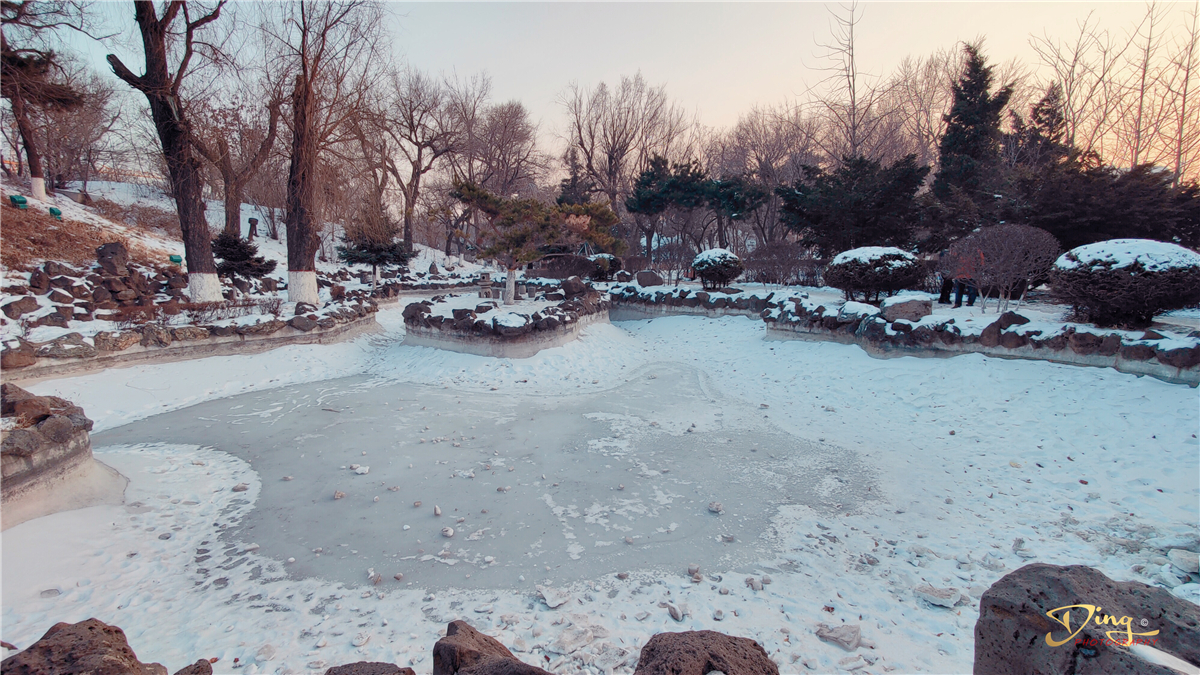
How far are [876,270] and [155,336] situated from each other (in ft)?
40.2

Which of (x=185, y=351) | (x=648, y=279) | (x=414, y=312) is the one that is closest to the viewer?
(x=185, y=351)

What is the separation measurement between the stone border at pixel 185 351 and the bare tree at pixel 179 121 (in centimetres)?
211

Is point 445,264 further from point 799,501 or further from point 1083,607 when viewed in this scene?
point 1083,607

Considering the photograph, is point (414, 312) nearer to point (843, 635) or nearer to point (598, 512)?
point (598, 512)

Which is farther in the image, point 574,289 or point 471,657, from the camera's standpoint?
point 574,289

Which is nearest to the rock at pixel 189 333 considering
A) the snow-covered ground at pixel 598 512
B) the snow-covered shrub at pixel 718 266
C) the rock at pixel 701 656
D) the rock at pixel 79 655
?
the snow-covered ground at pixel 598 512

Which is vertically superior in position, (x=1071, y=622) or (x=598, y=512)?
(x=1071, y=622)

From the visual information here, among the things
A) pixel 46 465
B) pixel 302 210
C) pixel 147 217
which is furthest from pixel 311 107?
pixel 147 217

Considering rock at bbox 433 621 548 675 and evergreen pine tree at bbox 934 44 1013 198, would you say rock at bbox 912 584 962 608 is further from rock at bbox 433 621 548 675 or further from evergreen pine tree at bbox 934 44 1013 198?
evergreen pine tree at bbox 934 44 1013 198

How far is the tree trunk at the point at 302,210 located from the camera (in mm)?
10164

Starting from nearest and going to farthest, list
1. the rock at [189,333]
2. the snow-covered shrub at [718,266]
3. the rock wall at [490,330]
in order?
the rock at [189,333], the rock wall at [490,330], the snow-covered shrub at [718,266]

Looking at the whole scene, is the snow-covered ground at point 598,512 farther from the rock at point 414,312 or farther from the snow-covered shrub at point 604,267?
the snow-covered shrub at point 604,267

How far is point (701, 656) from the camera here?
148cm

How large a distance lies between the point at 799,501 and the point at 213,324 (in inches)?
350
